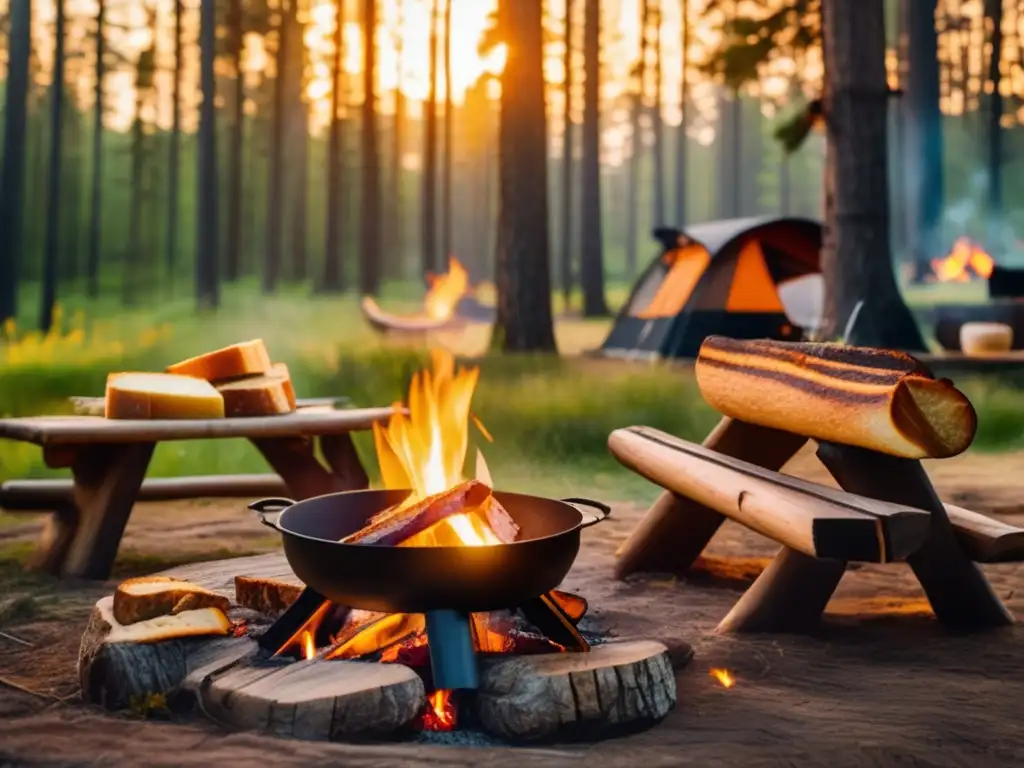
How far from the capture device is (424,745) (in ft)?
9.12

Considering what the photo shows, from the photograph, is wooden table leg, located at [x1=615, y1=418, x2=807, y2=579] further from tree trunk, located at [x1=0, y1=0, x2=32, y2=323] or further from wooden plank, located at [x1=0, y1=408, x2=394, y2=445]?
tree trunk, located at [x1=0, y1=0, x2=32, y2=323]

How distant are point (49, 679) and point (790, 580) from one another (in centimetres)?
254

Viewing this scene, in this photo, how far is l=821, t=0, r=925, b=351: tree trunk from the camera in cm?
1005

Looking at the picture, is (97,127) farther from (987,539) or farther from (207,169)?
(987,539)

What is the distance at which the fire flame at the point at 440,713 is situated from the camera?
2.98 m

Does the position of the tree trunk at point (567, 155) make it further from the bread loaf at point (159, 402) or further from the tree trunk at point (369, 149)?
the bread loaf at point (159, 402)

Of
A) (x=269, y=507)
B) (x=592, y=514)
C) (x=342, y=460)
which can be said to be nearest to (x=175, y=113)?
(x=342, y=460)

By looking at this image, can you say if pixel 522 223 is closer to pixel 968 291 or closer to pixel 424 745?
pixel 424 745

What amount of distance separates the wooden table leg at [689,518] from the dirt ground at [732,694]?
96 mm

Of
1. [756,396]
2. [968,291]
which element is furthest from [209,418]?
[968,291]

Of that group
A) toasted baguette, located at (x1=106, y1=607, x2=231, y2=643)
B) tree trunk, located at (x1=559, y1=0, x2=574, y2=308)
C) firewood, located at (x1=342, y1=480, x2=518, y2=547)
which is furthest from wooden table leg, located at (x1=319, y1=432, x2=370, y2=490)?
tree trunk, located at (x1=559, y1=0, x2=574, y2=308)

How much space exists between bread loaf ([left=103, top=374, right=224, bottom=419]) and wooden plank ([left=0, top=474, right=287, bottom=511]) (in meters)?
0.57

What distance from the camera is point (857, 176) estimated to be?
10.3 m

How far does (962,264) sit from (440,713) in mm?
32322
